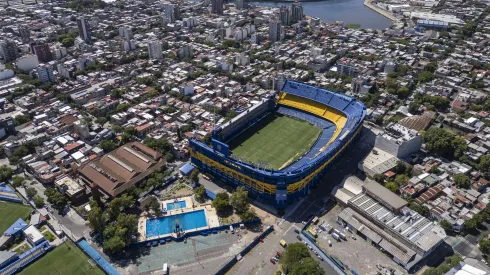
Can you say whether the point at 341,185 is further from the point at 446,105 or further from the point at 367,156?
the point at 446,105

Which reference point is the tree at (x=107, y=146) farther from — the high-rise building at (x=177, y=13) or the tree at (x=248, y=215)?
the high-rise building at (x=177, y=13)

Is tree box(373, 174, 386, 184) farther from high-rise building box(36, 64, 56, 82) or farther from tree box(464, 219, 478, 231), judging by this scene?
high-rise building box(36, 64, 56, 82)

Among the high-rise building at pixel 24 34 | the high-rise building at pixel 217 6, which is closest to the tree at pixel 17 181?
the high-rise building at pixel 24 34

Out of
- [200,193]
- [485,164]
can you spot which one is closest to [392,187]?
[485,164]

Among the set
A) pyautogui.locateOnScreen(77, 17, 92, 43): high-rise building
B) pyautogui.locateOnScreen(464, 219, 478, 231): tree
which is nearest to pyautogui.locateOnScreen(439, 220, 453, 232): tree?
pyautogui.locateOnScreen(464, 219, 478, 231): tree

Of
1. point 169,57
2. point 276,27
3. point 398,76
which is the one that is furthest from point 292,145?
point 276,27

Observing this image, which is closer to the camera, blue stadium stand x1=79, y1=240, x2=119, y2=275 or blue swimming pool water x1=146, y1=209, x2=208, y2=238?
blue stadium stand x1=79, y1=240, x2=119, y2=275
